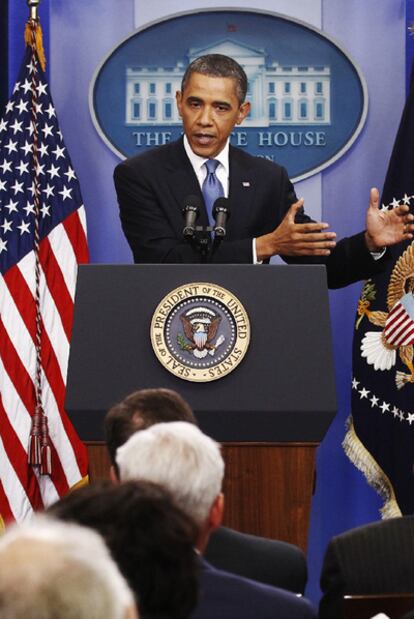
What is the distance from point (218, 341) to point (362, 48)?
10.5ft

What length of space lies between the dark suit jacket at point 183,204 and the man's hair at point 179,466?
76.6 inches

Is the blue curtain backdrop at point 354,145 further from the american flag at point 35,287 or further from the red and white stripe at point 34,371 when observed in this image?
the red and white stripe at point 34,371

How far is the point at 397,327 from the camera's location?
586cm

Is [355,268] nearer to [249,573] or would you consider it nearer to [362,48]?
[249,573]

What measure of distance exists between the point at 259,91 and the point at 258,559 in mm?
3930

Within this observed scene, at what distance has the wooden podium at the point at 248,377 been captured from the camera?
11.7 ft

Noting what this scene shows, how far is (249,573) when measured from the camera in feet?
9.05

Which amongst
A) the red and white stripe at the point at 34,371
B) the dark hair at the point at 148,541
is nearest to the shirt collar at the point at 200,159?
the red and white stripe at the point at 34,371

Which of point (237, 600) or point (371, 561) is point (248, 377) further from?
point (237, 600)

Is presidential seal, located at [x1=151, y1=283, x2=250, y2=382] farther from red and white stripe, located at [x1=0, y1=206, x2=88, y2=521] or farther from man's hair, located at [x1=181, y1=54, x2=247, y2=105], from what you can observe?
red and white stripe, located at [x1=0, y1=206, x2=88, y2=521]

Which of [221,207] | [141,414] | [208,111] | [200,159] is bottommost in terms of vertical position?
[141,414]

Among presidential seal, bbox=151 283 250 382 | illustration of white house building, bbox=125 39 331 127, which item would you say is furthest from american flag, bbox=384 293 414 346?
presidential seal, bbox=151 283 250 382

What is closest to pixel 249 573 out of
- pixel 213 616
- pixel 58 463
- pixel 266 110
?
pixel 213 616

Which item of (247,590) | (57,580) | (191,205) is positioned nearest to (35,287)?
(191,205)
